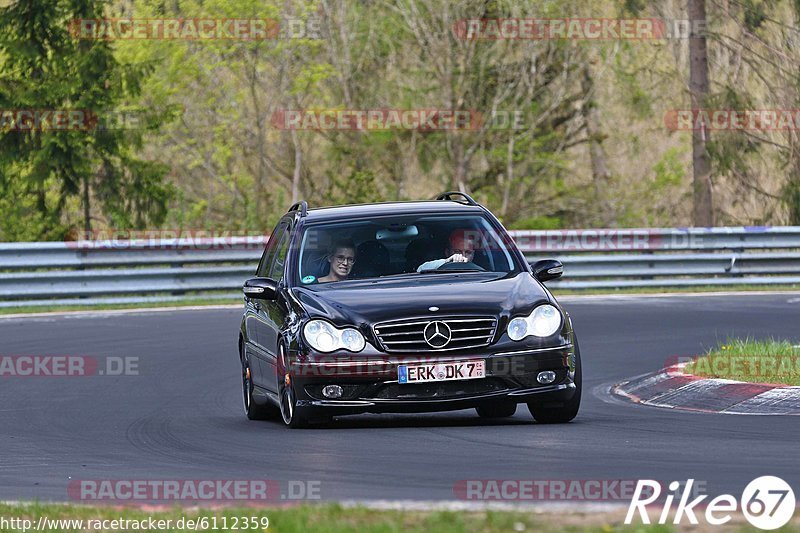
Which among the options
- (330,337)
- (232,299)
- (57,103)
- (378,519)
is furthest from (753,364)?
(57,103)

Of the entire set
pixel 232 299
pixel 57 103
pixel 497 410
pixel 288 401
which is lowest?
pixel 232 299

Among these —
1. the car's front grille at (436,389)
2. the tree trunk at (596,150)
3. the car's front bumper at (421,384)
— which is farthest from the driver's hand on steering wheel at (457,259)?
the tree trunk at (596,150)

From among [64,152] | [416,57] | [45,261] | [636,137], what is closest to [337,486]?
[45,261]

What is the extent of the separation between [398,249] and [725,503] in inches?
205

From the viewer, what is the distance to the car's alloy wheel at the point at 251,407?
1215 cm

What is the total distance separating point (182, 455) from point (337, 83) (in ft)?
103

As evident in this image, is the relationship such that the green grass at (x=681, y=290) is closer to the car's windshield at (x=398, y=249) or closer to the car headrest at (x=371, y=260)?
the car's windshield at (x=398, y=249)

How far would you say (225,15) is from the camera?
3819 cm

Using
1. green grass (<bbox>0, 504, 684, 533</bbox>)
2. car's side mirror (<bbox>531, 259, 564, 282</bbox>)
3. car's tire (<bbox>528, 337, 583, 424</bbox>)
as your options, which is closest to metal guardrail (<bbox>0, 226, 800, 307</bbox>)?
car's side mirror (<bbox>531, 259, 564, 282</bbox>)

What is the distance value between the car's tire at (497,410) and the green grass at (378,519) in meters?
4.70

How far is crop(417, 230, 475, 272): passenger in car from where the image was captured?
1155cm

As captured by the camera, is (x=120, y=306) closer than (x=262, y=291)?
No

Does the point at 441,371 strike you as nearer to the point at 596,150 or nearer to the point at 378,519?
the point at 378,519

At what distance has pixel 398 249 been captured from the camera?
11.6 metres
